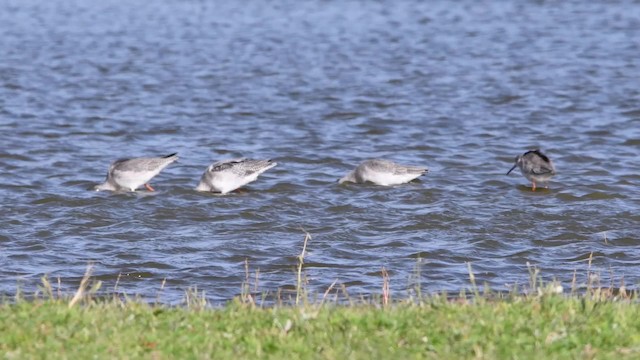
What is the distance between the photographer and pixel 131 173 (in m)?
16.4

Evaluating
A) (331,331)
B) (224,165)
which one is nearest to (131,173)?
(224,165)

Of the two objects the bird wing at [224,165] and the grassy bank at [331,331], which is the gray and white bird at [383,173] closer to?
the bird wing at [224,165]

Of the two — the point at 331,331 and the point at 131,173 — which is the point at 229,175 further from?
the point at 331,331

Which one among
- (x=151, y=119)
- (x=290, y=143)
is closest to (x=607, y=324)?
(x=290, y=143)

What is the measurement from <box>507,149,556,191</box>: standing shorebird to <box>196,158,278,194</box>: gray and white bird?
3565mm

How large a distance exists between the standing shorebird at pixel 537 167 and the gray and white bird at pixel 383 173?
1.39 m

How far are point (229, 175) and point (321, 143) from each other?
15.1ft

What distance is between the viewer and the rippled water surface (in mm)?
13391

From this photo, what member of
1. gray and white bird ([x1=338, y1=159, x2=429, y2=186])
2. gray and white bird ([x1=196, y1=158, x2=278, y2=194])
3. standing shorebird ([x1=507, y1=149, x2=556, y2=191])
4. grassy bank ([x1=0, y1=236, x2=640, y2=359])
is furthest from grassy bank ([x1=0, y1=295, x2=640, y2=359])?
gray and white bird ([x1=338, y1=159, x2=429, y2=186])

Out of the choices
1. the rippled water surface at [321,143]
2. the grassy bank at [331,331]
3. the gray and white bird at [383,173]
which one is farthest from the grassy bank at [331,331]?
the gray and white bird at [383,173]

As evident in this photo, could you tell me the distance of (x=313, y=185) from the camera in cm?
1761

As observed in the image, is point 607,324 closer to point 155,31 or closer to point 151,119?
point 151,119

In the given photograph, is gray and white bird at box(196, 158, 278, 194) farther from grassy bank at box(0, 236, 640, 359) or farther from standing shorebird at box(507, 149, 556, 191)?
grassy bank at box(0, 236, 640, 359)

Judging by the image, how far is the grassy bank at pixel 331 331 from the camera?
7.57 metres
